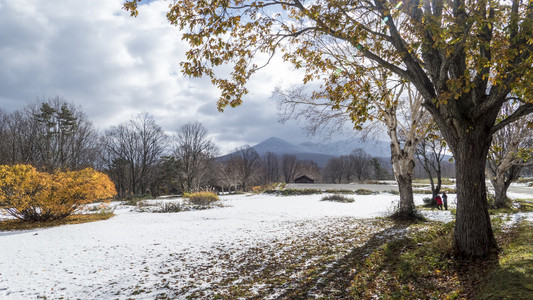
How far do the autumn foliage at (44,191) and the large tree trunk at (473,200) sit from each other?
49.7 ft

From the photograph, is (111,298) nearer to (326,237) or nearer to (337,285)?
(337,285)

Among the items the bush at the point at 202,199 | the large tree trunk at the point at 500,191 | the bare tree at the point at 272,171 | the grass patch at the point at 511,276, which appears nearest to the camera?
the grass patch at the point at 511,276

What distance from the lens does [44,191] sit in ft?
38.8

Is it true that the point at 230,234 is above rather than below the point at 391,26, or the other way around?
below

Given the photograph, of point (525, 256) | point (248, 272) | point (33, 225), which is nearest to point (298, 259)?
point (248, 272)

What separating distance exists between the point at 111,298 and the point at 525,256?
7.06 m

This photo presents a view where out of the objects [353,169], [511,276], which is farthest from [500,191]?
[353,169]

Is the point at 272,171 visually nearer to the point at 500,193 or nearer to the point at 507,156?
the point at 500,193

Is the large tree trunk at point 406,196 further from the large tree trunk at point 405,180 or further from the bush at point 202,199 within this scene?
the bush at point 202,199

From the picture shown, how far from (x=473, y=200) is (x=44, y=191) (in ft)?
52.5

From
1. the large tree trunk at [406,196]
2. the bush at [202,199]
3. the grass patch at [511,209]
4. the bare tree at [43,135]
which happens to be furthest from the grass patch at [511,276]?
the bare tree at [43,135]

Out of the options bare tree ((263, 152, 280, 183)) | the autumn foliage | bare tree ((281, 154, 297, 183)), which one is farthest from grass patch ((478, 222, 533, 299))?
bare tree ((263, 152, 280, 183))

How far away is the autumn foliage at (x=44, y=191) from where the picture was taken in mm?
11445

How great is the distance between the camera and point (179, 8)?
509 cm
